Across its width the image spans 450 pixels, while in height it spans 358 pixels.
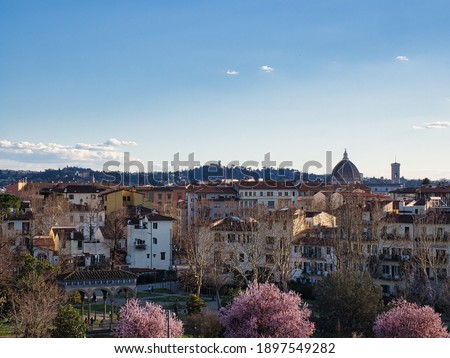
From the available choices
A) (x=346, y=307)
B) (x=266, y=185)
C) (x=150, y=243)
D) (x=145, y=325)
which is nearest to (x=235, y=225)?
(x=150, y=243)

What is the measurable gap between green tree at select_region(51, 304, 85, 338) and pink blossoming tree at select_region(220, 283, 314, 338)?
121 inches

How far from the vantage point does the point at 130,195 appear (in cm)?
4241

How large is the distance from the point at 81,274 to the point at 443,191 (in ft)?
93.3

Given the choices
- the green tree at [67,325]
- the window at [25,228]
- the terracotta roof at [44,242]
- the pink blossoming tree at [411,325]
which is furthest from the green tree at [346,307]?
the window at [25,228]

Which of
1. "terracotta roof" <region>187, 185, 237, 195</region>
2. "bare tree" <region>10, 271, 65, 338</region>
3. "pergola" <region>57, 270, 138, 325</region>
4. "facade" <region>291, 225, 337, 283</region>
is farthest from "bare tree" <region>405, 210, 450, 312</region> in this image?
"terracotta roof" <region>187, 185, 237, 195</region>

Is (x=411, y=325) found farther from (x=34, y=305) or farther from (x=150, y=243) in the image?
(x=150, y=243)

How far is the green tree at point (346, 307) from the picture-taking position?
53.4 ft

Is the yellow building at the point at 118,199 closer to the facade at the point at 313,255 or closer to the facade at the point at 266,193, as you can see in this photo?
the facade at the point at 266,193

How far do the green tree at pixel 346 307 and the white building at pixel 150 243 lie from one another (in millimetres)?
12983

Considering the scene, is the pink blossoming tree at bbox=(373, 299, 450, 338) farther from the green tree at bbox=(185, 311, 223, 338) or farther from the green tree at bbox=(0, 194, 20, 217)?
the green tree at bbox=(0, 194, 20, 217)

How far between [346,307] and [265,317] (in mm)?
3295

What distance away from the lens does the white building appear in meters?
28.9

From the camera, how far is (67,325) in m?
14.8
